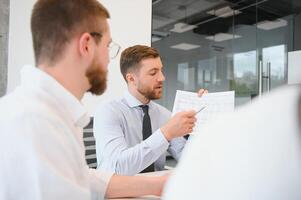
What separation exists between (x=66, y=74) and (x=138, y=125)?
3.07ft

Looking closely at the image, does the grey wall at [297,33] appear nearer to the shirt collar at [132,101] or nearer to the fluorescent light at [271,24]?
the fluorescent light at [271,24]

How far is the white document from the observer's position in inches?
56.7

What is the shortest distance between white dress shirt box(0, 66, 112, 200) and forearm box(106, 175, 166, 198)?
305 mm

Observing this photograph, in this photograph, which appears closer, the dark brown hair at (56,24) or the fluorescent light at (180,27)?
the dark brown hair at (56,24)

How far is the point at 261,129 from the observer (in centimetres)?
36

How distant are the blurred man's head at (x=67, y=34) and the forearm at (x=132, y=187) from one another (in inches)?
14.7

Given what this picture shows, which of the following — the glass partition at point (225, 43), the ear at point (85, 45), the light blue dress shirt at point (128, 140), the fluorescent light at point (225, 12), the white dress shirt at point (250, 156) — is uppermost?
the fluorescent light at point (225, 12)

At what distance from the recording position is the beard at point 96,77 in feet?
3.33

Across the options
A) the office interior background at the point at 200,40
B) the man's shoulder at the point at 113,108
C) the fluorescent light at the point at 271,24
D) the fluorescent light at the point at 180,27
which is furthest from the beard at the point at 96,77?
the fluorescent light at the point at 180,27

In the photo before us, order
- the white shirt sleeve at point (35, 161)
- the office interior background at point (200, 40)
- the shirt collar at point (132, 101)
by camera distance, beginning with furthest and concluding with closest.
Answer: the office interior background at point (200, 40) → the shirt collar at point (132, 101) → the white shirt sleeve at point (35, 161)

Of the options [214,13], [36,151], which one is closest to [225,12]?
[214,13]

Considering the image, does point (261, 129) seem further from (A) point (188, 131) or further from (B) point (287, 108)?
(A) point (188, 131)

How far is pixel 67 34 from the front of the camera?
94 centimetres

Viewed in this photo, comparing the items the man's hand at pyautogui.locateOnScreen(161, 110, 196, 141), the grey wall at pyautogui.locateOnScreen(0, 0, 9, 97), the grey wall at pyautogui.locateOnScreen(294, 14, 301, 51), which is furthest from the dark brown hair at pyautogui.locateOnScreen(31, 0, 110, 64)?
the grey wall at pyautogui.locateOnScreen(294, 14, 301, 51)
